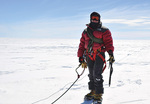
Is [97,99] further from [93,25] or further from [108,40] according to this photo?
[93,25]

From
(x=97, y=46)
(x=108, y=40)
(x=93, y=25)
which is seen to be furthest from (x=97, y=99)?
(x=93, y=25)

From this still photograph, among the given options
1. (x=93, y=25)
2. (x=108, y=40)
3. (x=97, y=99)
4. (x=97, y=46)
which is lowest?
(x=97, y=99)

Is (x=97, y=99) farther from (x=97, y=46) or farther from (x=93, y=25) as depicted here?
(x=93, y=25)

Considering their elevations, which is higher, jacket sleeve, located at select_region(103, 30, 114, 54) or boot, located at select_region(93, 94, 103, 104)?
jacket sleeve, located at select_region(103, 30, 114, 54)

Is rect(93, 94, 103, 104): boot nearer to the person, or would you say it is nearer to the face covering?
the person

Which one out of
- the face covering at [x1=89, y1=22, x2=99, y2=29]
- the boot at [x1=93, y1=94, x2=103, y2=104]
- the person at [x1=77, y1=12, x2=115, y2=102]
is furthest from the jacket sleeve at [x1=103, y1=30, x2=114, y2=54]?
the boot at [x1=93, y1=94, x2=103, y2=104]

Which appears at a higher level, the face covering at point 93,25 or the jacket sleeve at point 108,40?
the face covering at point 93,25

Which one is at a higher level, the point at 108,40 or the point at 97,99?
the point at 108,40

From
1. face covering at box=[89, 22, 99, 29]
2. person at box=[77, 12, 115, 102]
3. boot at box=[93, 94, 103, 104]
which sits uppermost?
face covering at box=[89, 22, 99, 29]

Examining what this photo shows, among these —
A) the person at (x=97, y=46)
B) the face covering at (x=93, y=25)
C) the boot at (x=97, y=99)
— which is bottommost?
the boot at (x=97, y=99)

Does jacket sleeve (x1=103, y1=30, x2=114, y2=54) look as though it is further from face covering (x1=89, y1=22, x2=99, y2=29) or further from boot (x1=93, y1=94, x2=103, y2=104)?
boot (x1=93, y1=94, x2=103, y2=104)

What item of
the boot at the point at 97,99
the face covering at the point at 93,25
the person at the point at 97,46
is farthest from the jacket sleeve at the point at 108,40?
the boot at the point at 97,99

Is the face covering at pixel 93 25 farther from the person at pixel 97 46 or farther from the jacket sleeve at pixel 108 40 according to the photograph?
the jacket sleeve at pixel 108 40

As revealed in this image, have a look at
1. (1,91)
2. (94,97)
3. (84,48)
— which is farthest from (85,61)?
(1,91)
